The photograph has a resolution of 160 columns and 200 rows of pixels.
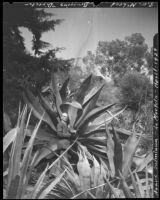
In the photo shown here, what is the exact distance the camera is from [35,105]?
2.07 metres

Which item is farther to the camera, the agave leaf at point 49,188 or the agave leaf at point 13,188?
the agave leaf at point 49,188

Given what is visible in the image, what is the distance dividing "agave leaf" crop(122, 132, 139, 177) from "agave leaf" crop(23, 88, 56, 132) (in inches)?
22.3

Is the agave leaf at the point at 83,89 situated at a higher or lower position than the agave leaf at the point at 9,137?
higher

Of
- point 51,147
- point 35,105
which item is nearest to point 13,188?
point 51,147

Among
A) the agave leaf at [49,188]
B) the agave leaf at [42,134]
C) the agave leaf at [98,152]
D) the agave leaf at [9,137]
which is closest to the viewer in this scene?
→ the agave leaf at [49,188]

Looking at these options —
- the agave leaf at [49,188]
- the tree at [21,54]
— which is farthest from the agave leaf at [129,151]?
the tree at [21,54]

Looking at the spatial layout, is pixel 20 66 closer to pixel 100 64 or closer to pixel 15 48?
pixel 15 48

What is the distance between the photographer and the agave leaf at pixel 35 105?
2.03 meters

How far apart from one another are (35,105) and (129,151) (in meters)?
0.77

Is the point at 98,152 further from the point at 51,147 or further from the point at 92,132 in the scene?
the point at 51,147

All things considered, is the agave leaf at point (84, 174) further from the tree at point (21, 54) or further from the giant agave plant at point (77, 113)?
the tree at point (21, 54)

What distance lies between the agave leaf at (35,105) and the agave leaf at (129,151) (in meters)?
0.57

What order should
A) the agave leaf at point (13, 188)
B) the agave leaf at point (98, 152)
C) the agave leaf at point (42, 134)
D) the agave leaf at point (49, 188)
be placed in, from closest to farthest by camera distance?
the agave leaf at point (13, 188), the agave leaf at point (49, 188), the agave leaf at point (42, 134), the agave leaf at point (98, 152)

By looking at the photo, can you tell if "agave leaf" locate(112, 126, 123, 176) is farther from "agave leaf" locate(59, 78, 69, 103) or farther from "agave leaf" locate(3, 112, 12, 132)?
"agave leaf" locate(3, 112, 12, 132)
